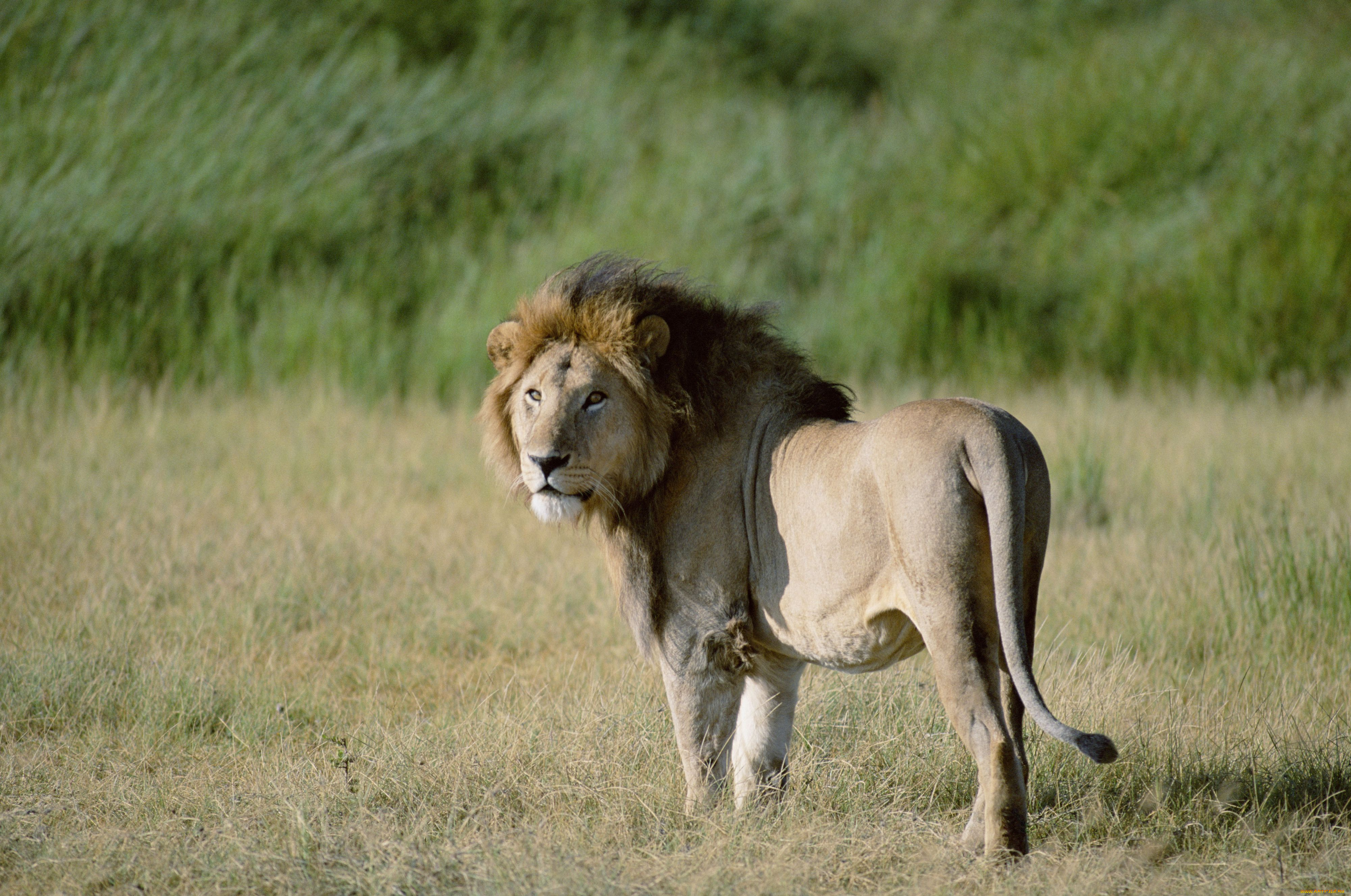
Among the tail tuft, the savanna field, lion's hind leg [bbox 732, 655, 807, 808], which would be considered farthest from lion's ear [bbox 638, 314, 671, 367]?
the tail tuft

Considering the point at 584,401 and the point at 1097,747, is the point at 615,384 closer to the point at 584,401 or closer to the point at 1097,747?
the point at 584,401

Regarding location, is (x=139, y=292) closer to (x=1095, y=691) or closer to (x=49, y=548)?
(x=49, y=548)

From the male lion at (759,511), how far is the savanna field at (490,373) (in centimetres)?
36

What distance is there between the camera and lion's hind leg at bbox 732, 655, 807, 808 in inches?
147

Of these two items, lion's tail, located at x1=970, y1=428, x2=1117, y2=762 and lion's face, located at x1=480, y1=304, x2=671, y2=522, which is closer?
lion's tail, located at x1=970, y1=428, x2=1117, y2=762

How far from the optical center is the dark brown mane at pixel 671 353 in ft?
11.8

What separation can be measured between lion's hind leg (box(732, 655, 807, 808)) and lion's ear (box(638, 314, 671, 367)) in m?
1.01

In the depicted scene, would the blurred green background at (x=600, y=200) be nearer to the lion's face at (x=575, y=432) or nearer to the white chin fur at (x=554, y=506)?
the lion's face at (x=575, y=432)

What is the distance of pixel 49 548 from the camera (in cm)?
614

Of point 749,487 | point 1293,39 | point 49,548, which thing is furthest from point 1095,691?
point 1293,39

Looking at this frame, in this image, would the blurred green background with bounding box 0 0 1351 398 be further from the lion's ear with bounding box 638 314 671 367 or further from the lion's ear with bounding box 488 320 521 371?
the lion's ear with bounding box 638 314 671 367

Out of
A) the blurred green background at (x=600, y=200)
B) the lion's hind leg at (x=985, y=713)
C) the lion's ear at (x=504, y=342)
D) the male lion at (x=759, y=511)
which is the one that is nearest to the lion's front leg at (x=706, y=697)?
the male lion at (x=759, y=511)

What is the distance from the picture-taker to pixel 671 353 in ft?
12.1

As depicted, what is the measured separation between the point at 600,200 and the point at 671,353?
8928mm
